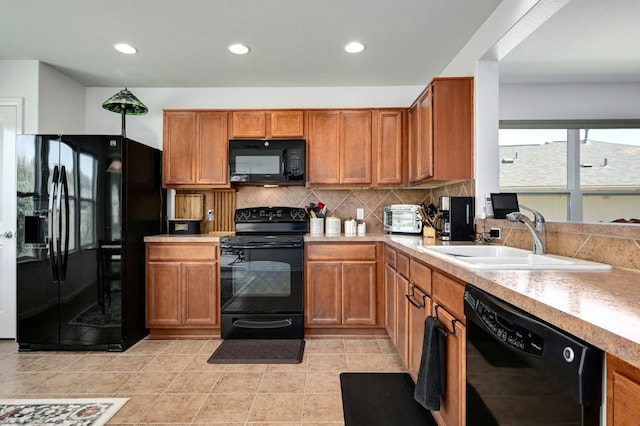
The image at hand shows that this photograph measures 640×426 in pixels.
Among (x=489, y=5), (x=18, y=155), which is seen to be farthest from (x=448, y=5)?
(x=18, y=155)

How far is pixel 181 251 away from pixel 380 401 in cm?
207

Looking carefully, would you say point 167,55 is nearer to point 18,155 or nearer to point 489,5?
point 18,155

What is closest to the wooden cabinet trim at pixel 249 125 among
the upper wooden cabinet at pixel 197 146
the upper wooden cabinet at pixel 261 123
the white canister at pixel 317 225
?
the upper wooden cabinet at pixel 261 123

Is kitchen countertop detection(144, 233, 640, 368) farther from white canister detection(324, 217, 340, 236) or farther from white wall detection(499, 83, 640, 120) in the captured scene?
white wall detection(499, 83, 640, 120)

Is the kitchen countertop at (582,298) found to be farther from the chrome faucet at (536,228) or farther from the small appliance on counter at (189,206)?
the small appliance on counter at (189,206)

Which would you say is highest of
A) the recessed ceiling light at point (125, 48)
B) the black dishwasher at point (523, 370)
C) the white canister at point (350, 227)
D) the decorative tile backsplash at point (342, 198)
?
the recessed ceiling light at point (125, 48)

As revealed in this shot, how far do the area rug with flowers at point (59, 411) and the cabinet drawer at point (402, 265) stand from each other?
193 cm

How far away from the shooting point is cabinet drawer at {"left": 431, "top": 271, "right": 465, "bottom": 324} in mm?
1355

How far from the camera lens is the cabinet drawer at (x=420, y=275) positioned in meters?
1.77

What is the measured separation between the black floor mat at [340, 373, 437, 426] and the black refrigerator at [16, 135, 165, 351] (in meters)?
1.96

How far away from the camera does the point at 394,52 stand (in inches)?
112

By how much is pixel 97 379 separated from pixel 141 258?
40.1 inches

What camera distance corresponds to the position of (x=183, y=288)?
3.03 metres

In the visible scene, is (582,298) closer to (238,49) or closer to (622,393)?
(622,393)
